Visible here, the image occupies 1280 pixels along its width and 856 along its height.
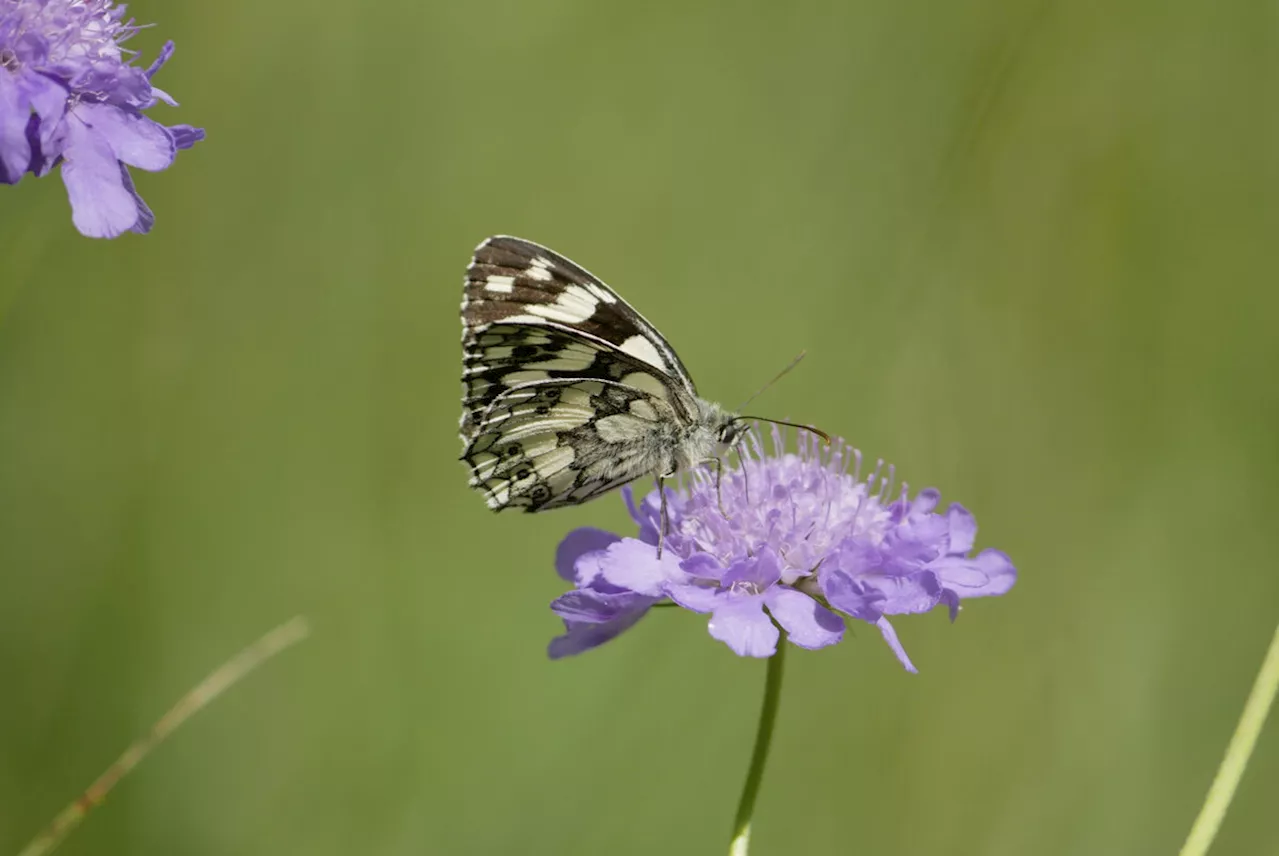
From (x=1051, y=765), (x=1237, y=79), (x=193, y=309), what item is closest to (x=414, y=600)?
(x=193, y=309)

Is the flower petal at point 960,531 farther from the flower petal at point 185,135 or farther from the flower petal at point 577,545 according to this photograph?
the flower petal at point 185,135

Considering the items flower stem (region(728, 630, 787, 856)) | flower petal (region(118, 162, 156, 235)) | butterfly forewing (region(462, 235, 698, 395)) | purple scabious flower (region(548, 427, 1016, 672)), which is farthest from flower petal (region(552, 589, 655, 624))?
flower petal (region(118, 162, 156, 235))

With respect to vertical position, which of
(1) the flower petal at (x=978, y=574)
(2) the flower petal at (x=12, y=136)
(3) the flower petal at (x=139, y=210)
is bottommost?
(1) the flower petal at (x=978, y=574)

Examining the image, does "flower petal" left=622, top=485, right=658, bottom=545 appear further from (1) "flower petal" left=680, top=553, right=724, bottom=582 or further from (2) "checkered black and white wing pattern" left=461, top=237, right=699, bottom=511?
(1) "flower petal" left=680, top=553, right=724, bottom=582

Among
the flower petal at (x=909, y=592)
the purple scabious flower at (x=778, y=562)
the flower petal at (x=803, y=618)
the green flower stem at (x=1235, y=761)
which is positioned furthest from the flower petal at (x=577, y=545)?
the green flower stem at (x=1235, y=761)

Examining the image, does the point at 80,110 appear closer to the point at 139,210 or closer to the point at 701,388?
the point at 139,210

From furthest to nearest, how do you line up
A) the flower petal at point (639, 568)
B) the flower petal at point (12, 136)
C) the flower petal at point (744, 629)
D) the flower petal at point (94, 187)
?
the flower petal at point (639, 568), the flower petal at point (744, 629), the flower petal at point (94, 187), the flower petal at point (12, 136)

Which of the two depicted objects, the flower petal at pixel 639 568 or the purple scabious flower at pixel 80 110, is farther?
the flower petal at pixel 639 568
